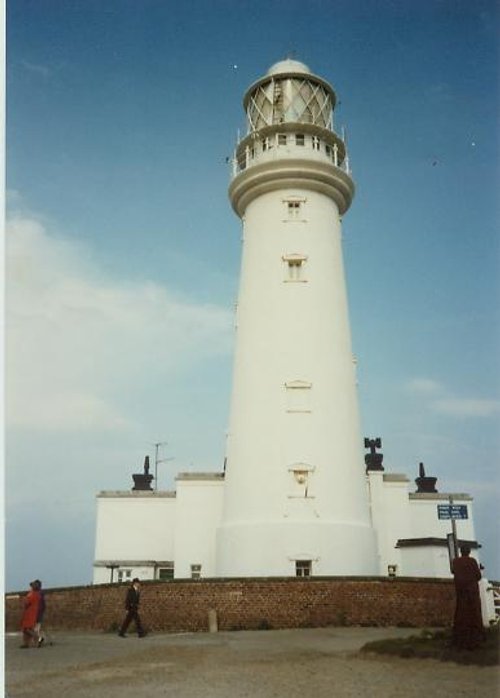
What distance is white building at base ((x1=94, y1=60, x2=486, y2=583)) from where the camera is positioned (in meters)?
19.9

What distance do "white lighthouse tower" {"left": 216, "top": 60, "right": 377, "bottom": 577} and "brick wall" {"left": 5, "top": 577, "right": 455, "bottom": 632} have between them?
2.42m

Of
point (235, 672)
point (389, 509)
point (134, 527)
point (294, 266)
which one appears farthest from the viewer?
point (134, 527)

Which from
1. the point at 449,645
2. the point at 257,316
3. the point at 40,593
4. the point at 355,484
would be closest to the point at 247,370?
the point at 257,316

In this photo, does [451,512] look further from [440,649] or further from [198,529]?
[198,529]

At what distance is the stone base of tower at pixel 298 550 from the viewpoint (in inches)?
755

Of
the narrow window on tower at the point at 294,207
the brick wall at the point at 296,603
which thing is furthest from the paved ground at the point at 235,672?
the narrow window on tower at the point at 294,207

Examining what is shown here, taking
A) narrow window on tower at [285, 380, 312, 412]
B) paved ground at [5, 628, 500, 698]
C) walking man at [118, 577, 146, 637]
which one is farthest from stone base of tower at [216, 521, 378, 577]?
paved ground at [5, 628, 500, 698]

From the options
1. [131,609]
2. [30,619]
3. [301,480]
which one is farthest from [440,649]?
[301,480]

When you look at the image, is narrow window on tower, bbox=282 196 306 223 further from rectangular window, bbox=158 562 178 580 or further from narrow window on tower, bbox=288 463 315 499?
rectangular window, bbox=158 562 178 580

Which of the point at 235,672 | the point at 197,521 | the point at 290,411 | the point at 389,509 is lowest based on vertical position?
the point at 235,672

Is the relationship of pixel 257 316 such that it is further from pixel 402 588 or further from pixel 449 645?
pixel 449 645

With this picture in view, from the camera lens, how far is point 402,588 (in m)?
16.7

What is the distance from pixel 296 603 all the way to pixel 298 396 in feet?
21.6

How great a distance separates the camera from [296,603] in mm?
16547
